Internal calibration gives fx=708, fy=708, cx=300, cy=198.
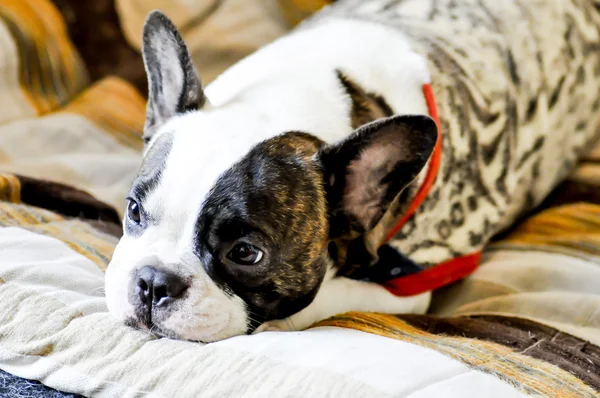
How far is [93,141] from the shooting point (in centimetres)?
179

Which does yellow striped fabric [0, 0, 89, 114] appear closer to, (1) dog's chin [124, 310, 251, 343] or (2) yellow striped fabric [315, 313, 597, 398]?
(1) dog's chin [124, 310, 251, 343]

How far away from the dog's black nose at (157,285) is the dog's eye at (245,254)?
86 millimetres

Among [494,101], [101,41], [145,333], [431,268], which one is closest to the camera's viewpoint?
[145,333]

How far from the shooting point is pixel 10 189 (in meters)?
1.38

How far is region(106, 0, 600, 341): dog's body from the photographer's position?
1.07m

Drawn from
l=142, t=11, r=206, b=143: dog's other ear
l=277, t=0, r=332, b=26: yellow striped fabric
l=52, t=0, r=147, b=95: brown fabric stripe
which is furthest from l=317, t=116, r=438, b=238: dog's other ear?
l=277, t=0, r=332, b=26: yellow striped fabric

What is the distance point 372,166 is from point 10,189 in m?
0.71

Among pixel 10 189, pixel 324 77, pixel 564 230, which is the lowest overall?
pixel 564 230

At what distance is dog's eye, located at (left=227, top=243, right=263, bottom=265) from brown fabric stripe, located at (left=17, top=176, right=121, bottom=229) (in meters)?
0.48

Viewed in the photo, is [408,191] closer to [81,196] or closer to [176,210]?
[176,210]

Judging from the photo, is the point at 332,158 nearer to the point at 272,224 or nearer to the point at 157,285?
the point at 272,224

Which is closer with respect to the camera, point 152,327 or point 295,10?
point 152,327

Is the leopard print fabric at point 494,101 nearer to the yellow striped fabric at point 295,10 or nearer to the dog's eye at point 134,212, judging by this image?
the yellow striped fabric at point 295,10

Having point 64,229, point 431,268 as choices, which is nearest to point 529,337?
point 431,268
